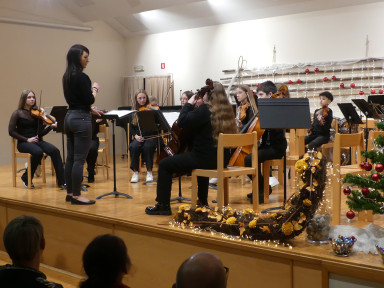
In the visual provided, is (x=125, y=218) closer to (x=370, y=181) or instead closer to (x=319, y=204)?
(x=319, y=204)

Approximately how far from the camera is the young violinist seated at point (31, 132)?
6.25m

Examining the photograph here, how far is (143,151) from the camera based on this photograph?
23.1 feet

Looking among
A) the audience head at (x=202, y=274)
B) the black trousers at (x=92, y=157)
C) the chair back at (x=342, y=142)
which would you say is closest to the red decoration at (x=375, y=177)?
the chair back at (x=342, y=142)

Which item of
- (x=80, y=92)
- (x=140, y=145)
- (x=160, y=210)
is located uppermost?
(x=80, y=92)

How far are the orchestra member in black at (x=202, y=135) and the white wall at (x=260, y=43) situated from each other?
16.7ft

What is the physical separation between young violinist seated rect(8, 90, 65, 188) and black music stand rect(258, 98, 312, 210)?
2.99 m

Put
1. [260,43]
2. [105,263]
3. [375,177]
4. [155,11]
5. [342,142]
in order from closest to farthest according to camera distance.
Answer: [105,263], [375,177], [342,142], [260,43], [155,11]

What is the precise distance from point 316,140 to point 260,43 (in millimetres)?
3418

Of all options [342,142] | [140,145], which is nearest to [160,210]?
[342,142]

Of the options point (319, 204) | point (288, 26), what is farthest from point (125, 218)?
point (288, 26)

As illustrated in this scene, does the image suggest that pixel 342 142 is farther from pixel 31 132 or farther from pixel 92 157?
pixel 31 132

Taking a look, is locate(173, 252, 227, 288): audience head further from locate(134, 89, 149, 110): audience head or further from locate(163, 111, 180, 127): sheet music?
locate(134, 89, 149, 110): audience head

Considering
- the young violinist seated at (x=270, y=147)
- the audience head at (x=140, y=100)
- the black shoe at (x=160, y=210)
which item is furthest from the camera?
the audience head at (x=140, y=100)

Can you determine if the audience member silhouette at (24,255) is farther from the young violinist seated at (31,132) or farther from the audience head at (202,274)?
the young violinist seated at (31,132)
